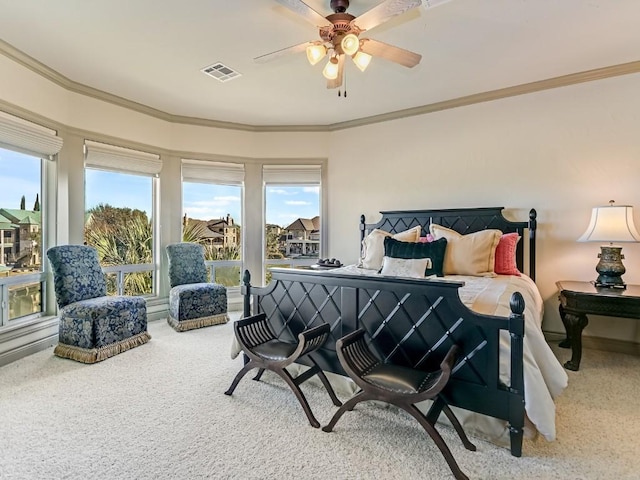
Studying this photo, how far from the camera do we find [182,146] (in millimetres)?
4906

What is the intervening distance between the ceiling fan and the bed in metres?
1.55

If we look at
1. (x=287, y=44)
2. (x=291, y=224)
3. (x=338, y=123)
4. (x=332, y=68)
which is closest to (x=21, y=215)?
(x=287, y=44)

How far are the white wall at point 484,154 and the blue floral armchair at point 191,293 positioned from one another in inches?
24.4

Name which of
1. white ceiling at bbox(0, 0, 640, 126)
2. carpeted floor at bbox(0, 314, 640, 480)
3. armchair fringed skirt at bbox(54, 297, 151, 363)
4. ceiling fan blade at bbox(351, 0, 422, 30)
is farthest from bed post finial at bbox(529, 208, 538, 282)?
armchair fringed skirt at bbox(54, 297, 151, 363)

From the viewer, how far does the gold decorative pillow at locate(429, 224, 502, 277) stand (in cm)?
343

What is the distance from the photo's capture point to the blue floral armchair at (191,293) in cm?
416

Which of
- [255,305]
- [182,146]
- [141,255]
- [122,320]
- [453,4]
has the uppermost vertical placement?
[453,4]

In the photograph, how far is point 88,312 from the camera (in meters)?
3.16

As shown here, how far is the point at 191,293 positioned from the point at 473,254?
329 centimetres

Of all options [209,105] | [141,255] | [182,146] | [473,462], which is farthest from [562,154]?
[141,255]

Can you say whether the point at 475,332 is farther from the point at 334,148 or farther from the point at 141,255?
the point at 141,255

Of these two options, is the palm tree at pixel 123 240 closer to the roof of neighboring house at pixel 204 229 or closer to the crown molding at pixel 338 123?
the roof of neighboring house at pixel 204 229

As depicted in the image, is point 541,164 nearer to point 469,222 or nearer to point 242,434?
point 469,222

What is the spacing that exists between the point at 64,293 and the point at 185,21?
109 inches
